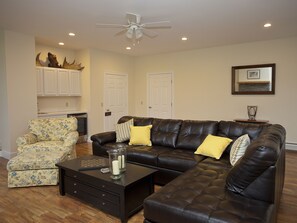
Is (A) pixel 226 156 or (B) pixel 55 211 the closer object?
(B) pixel 55 211

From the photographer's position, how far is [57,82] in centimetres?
546

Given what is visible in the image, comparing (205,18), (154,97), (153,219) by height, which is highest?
(205,18)

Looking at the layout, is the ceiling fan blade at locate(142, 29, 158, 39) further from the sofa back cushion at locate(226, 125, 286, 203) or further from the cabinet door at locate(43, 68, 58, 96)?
the sofa back cushion at locate(226, 125, 286, 203)

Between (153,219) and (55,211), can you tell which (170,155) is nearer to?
Answer: (153,219)

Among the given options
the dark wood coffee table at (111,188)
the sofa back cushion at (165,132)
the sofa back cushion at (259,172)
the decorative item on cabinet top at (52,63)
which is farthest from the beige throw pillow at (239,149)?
the decorative item on cabinet top at (52,63)

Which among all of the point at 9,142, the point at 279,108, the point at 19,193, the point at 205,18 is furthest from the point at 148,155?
the point at 279,108

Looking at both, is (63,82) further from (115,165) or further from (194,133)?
(115,165)

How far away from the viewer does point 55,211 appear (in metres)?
2.43

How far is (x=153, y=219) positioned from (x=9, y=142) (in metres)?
3.97

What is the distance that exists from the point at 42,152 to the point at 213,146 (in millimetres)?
2552

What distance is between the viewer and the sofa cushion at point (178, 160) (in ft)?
9.16

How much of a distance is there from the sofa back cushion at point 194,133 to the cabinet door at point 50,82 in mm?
3504

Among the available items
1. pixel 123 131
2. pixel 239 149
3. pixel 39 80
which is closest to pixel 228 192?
pixel 239 149

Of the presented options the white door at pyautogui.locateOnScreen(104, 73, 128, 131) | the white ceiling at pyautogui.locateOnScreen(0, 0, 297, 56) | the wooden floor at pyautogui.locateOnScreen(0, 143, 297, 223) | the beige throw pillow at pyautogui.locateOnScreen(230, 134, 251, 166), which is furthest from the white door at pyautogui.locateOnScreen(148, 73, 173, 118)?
the beige throw pillow at pyautogui.locateOnScreen(230, 134, 251, 166)
